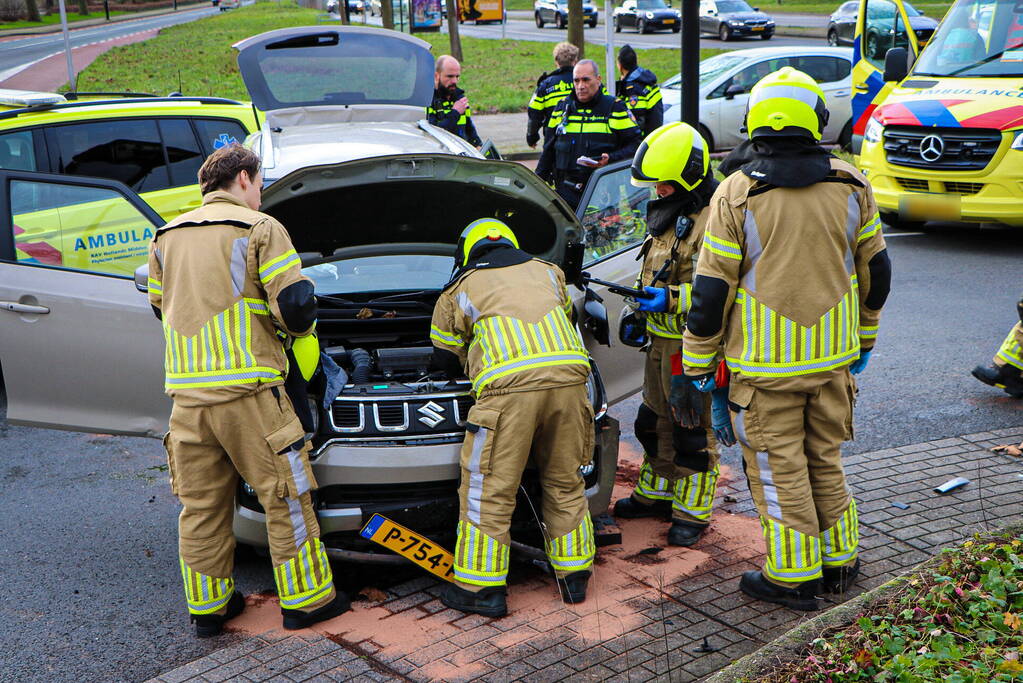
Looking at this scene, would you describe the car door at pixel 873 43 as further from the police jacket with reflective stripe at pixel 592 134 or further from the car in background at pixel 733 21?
the car in background at pixel 733 21

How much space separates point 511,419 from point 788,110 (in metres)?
1.51

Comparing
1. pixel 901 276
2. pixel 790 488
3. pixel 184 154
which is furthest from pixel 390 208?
pixel 901 276

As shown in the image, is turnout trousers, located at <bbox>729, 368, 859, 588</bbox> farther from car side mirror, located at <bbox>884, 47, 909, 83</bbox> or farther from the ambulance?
car side mirror, located at <bbox>884, 47, 909, 83</bbox>

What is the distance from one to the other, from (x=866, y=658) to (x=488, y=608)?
140cm

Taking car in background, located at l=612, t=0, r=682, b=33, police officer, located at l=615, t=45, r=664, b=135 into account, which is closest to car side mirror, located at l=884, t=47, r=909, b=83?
police officer, located at l=615, t=45, r=664, b=135

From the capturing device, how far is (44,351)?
491cm

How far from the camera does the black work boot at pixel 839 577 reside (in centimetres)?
406

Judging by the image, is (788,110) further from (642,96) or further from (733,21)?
(733,21)

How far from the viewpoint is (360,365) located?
183 inches

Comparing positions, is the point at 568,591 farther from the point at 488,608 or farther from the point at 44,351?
the point at 44,351

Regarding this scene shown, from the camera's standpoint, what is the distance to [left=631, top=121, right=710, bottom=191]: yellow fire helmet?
440 cm

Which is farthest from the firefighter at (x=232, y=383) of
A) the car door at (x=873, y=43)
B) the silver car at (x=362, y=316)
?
the car door at (x=873, y=43)

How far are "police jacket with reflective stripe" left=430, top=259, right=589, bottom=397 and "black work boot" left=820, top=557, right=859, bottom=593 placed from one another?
1229 millimetres

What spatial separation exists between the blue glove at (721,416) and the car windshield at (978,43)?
7.44m
